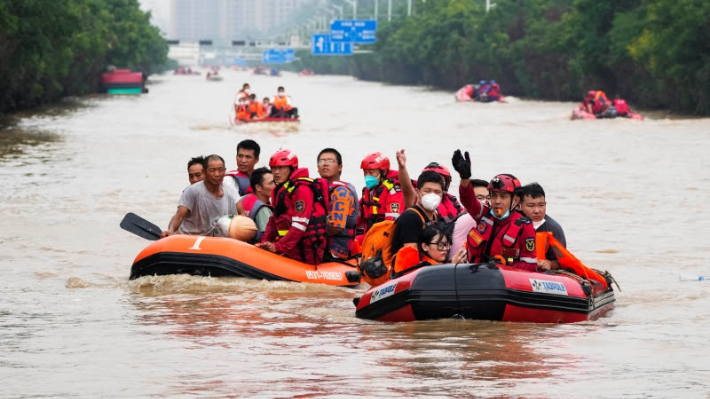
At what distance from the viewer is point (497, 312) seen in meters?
10.4

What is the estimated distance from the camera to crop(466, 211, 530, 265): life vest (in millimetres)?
10383

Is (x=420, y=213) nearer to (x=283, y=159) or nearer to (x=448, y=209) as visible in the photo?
(x=448, y=209)

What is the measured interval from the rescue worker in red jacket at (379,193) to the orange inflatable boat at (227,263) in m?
0.62

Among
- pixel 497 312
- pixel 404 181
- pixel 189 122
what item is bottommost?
pixel 189 122

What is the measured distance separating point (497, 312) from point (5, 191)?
A: 15544 millimetres

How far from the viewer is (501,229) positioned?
410 inches

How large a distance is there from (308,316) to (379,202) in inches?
69.8

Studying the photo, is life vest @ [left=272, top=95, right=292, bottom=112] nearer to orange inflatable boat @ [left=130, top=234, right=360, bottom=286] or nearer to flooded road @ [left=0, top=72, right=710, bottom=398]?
flooded road @ [left=0, top=72, right=710, bottom=398]

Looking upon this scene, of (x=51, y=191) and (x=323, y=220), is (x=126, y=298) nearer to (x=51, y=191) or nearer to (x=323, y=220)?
(x=323, y=220)

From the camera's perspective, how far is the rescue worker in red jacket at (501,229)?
10.2 metres

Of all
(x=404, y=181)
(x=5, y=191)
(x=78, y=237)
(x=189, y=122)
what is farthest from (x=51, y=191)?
(x=189, y=122)

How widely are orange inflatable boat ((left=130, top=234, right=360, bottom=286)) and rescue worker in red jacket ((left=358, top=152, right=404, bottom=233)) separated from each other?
24.5 inches

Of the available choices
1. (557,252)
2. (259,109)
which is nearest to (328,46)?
(259,109)

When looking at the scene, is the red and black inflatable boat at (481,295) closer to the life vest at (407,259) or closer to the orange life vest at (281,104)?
the life vest at (407,259)
